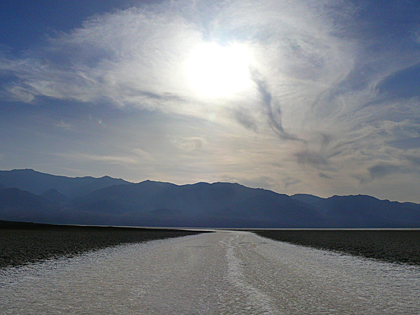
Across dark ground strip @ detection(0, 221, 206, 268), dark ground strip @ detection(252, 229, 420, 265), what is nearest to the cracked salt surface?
dark ground strip @ detection(0, 221, 206, 268)

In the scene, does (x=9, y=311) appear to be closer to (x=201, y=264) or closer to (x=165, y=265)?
(x=165, y=265)

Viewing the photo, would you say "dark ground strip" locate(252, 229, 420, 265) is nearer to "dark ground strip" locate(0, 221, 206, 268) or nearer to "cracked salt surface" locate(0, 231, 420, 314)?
"cracked salt surface" locate(0, 231, 420, 314)

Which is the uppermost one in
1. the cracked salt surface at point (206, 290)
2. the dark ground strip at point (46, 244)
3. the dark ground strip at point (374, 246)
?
the dark ground strip at point (374, 246)

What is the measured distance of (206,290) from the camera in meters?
13.8

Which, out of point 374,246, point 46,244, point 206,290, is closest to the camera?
point 206,290

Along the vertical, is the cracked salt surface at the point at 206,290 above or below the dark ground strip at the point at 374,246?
below

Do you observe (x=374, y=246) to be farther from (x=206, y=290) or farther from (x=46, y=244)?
(x=46, y=244)

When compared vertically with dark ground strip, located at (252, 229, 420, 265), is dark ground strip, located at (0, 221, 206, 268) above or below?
below

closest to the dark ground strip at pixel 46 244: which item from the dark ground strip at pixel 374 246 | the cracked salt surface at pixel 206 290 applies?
the cracked salt surface at pixel 206 290

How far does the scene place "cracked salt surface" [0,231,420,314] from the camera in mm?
10758

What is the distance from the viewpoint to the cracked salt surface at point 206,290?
10758mm

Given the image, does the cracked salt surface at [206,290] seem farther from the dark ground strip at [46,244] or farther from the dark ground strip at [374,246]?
the dark ground strip at [374,246]

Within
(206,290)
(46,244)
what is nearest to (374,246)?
(206,290)

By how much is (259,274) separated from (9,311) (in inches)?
465
